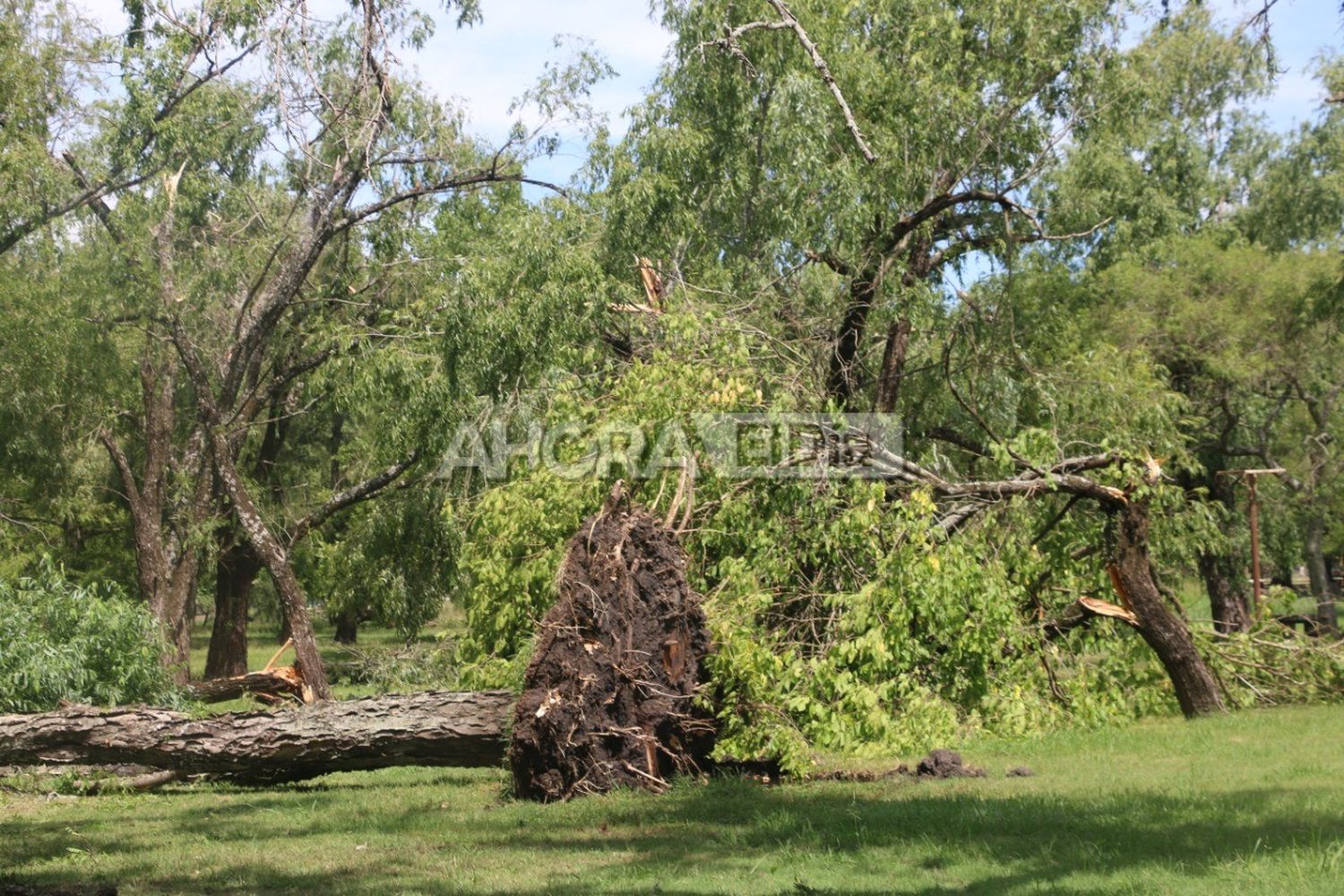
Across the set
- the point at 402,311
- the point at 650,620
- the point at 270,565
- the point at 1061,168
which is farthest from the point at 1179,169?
the point at 650,620

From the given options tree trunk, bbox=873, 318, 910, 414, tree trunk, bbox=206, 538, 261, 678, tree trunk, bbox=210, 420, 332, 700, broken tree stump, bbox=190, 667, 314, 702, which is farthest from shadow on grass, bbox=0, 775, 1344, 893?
tree trunk, bbox=206, 538, 261, 678

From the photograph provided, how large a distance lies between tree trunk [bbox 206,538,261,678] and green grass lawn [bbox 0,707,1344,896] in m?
14.6

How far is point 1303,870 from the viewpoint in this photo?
560 centimetres

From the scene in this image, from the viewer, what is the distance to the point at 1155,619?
10.7m

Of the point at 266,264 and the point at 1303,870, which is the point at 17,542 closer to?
the point at 266,264

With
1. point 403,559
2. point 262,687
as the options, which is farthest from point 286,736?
point 403,559

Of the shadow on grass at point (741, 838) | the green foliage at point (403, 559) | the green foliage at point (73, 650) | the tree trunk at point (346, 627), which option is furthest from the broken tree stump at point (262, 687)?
the tree trunk at point (346, 627)

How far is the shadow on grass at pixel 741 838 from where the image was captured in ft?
20.3

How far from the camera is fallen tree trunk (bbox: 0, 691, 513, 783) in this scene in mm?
9703

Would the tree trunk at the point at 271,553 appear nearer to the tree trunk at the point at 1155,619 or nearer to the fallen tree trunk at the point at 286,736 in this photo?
the fallen tree trunk at the point at 286,736

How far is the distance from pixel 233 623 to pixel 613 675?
17.5m

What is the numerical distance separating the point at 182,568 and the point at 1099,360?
561 inches

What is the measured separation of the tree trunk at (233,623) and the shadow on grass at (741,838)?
15766 mm

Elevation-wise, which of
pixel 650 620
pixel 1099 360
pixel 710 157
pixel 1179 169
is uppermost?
pixel 1179 169
